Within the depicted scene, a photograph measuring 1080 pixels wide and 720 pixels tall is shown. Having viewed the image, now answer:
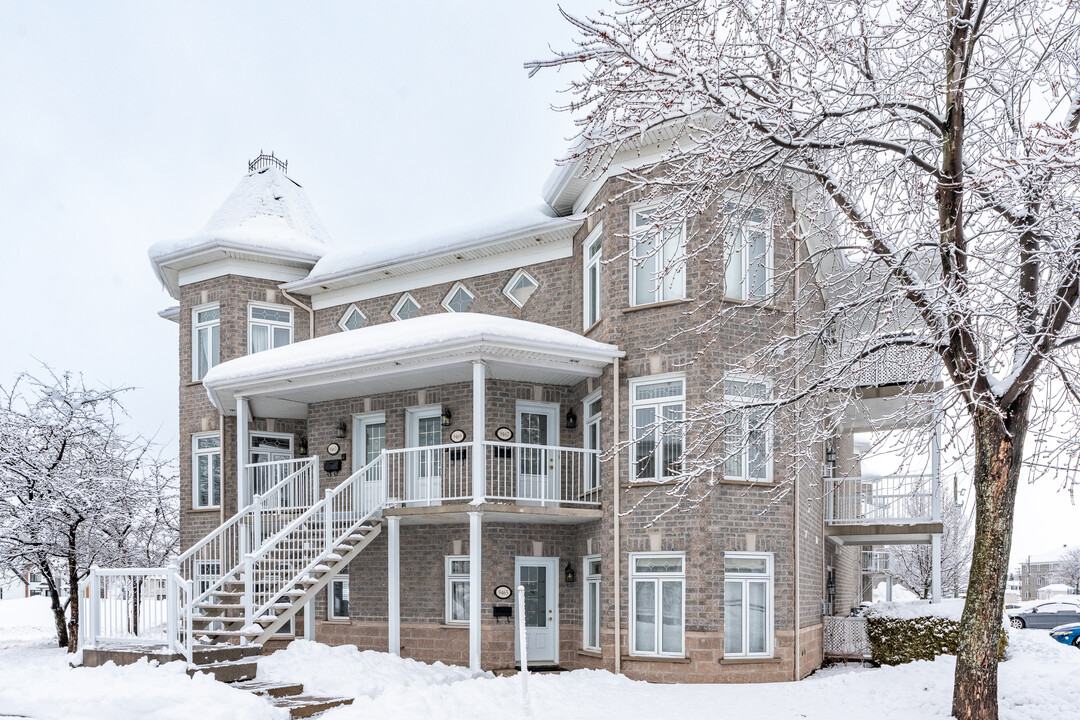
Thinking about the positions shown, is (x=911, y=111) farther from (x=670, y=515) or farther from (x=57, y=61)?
(x=57, y=61)

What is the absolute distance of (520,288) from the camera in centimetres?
1703

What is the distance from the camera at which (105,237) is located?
472ft

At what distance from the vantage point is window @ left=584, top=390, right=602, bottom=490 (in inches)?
589

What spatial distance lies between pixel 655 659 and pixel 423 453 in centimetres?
551

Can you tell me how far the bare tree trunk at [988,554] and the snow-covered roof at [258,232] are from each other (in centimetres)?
1456

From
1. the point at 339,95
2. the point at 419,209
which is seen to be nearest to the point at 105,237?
the point at 339,95

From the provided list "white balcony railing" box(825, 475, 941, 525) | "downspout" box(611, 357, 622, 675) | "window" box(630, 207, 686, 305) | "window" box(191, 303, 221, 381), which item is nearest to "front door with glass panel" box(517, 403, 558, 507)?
"downspout" box(611, 357, 622, 675)

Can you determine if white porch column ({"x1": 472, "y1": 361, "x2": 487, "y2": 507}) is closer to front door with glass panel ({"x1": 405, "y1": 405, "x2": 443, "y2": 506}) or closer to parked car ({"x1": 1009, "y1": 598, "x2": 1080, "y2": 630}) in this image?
front door with glass panel ({"x1": 405, "y1": 405, "x2": 443, "y2": 506})

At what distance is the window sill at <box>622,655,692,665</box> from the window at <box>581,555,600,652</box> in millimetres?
1237

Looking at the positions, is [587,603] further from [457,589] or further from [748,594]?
[748,594]

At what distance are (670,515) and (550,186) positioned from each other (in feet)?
19.4

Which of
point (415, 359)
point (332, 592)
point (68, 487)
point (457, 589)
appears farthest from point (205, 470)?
point (415, 359)

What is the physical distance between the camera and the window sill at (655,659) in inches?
515

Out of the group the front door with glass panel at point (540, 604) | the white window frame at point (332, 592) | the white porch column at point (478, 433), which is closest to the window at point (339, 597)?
the white window frame at point (332, 592)
